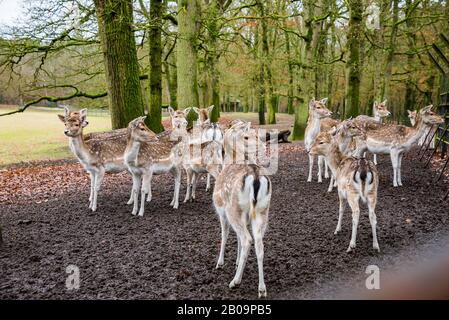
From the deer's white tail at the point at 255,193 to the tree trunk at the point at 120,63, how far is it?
717 cm

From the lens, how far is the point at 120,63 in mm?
10000

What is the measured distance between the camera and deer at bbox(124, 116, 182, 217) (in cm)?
654

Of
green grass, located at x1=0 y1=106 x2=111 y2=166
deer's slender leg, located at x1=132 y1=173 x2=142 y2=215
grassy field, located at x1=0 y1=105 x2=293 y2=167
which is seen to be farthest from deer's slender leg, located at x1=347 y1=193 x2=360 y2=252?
green grass, located at x1=0 y1=106 x2=111 y2=166

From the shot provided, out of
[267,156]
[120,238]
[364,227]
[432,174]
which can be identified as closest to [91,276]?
[120,238]

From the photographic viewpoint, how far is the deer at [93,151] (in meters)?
6.59

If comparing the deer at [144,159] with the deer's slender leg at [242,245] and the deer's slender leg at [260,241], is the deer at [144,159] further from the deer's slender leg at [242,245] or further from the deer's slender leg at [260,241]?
the deer's slender leg at [260,241]

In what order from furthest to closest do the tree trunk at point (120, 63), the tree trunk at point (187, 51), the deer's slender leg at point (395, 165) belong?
the tree trunk at point (187, 51) → the tree trunk at point (120, 63) → the deer's slender leg at point (395, 165)

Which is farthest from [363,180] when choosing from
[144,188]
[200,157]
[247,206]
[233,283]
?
[144,188]

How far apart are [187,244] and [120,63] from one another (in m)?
6.54

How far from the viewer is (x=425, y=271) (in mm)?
4004

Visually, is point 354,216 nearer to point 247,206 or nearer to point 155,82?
point 247,206

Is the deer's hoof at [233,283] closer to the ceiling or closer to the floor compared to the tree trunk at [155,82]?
closer to the floor

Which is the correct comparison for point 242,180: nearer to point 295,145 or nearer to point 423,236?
point 423,236

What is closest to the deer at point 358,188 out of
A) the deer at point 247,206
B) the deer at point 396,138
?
the deer at point 247,206
